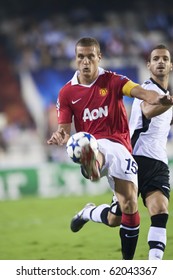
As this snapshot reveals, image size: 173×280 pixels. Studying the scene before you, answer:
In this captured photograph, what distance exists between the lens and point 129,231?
369 cm

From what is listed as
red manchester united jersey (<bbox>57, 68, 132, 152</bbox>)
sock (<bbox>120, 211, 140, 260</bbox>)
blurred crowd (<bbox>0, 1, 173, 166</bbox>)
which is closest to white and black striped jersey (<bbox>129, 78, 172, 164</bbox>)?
red manchester united jersey (<bbox>57, 68, 132, 152</bbox>)

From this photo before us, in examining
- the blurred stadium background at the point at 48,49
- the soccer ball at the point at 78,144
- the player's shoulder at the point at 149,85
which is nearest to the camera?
the soccer ball at the point at 78,144

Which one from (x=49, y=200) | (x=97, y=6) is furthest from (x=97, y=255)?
(x=97, y=6)

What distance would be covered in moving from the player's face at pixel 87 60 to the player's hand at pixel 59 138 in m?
0.42

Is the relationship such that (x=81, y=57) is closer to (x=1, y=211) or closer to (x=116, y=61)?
(x=1, y=211)

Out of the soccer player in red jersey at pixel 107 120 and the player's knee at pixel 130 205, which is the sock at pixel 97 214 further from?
the player's knee at pixel 130 205

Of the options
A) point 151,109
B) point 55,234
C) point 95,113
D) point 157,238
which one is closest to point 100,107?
point 95,113

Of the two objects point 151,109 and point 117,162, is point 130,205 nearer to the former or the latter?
point 117,162

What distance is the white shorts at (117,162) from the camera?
359cm

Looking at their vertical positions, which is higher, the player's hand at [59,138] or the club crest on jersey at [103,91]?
the club crest on jersey at [103,91]

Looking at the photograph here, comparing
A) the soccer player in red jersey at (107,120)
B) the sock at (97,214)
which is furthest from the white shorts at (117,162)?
the sock at (97,214)

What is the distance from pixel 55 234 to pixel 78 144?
99.8 inches

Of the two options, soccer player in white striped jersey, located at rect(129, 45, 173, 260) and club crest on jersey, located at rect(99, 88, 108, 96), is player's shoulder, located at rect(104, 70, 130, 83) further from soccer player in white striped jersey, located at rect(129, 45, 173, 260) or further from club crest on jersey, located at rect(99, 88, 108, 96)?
soccer player in white striped jersey, located at rect(129, 45, 173, 260)

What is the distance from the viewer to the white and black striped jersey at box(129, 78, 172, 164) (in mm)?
3898
